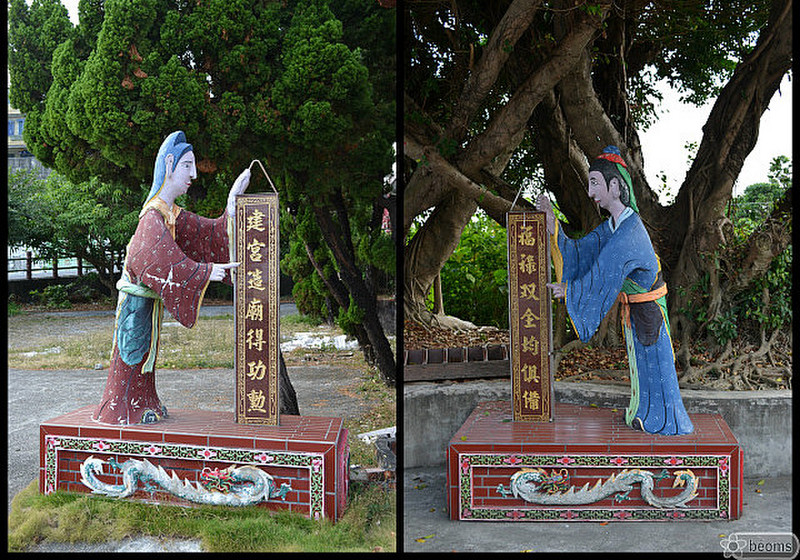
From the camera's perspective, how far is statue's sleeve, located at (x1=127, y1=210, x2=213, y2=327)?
356 cm

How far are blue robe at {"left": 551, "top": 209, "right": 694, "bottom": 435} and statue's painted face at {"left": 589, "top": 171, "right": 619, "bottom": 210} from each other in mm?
122

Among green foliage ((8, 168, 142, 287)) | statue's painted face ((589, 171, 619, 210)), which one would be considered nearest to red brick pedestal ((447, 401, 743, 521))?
statue's painted face ((589, 171, 619, 210))

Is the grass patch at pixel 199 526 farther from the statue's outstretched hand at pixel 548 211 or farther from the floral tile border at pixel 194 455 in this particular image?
the statue's outstretched hand at pixel 548 211

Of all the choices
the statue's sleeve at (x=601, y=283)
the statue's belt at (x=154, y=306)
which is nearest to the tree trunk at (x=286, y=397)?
the statue's belt at (x=154, y=306)

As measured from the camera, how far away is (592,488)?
3457mm

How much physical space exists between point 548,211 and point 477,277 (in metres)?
3.17

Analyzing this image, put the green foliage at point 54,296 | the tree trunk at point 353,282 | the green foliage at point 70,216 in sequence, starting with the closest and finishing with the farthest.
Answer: the tree trunk at point 353,282 → the green foliage at point 70,216 → the green foliage at point 54,296

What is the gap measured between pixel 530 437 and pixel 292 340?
9.98 ft

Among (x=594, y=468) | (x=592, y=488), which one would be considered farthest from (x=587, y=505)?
(x=594, y=468)

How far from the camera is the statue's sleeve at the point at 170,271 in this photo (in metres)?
3.56

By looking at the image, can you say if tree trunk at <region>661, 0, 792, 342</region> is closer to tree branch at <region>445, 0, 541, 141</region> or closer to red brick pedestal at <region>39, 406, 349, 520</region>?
tree branch at <region>445, 0, 541, 141</region>

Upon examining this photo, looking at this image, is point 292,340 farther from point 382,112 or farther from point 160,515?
point 160,515

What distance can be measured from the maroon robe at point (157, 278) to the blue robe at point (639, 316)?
1979 millimetres

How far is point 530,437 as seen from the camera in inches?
142
